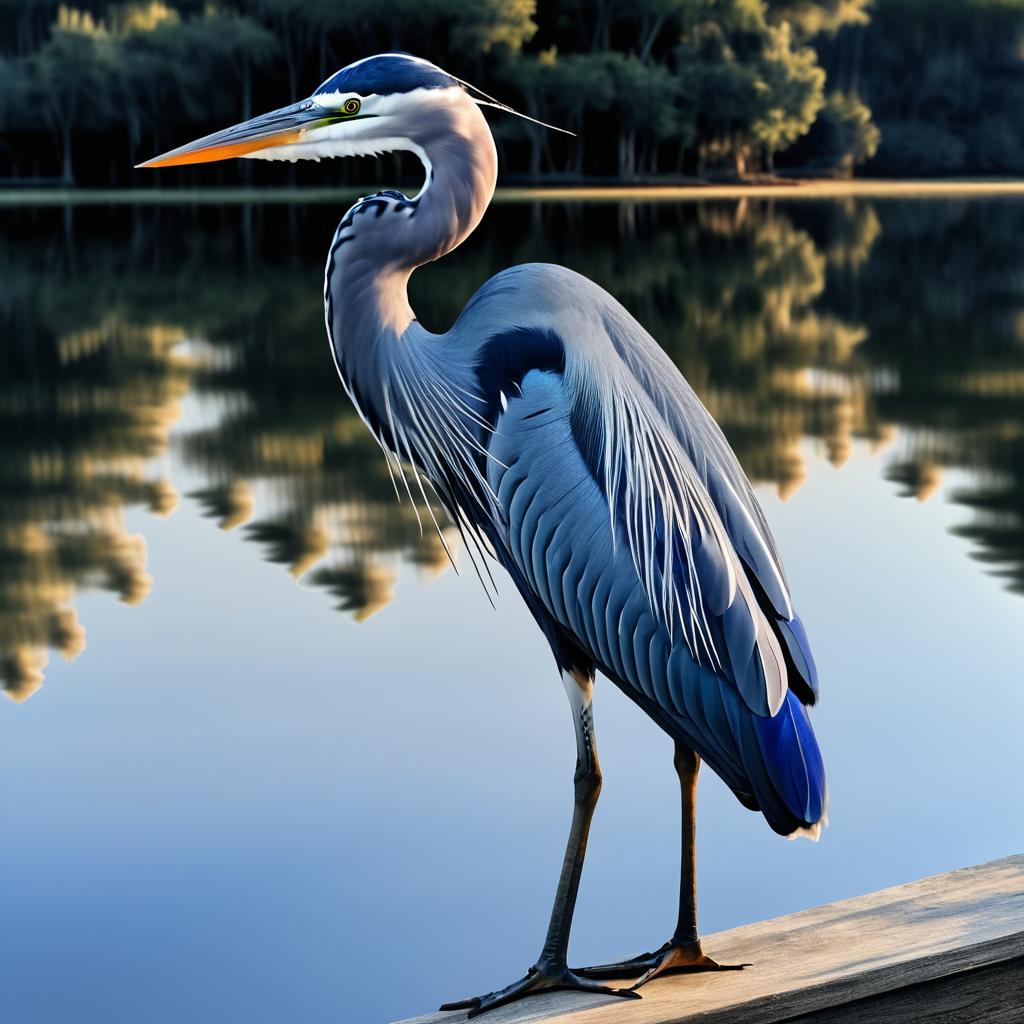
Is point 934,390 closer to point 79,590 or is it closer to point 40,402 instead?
point 40,402

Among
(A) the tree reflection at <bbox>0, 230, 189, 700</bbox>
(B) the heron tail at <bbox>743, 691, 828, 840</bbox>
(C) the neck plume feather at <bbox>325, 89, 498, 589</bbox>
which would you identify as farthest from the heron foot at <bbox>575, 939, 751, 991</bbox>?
(A) the tree reflection at <bbox>0, 230, 189, 700</bbox>

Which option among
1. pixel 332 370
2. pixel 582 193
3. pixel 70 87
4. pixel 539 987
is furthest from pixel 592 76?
pixel 539 987

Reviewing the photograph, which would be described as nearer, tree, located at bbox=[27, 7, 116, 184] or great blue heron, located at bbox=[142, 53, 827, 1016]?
great blue heron, located at bbox=[142, 53, 827, 1016]

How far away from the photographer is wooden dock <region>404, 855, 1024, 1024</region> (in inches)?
56.8

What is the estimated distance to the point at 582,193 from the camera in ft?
45.7

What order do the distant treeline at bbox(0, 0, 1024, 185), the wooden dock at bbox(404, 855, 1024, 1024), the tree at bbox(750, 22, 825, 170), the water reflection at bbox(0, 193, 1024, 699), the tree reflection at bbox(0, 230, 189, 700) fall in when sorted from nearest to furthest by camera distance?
the wooden dock at bbox(404, 855, 1024, 1024) → the tree reflection at bbox(0, 230, 189, 700) → the water reflection at bbox(0, 193, 1024, 699) → the distant treeline at bbox(0, 0, 1024, 185) → the tree at bbox(750, 22, 825, 170)

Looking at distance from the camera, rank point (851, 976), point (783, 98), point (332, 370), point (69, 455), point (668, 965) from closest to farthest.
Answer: point (851, 976) < point (668, 965) < point (69, 455) < point (332, 370) < point (783, 98)

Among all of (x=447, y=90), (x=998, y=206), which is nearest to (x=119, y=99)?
(x=998, y=206)

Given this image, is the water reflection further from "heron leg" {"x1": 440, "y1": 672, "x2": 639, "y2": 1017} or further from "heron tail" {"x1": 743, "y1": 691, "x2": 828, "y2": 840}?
"heron tail" {"x1": 743, "y1": 691, "x2": 828, "y2": 840}

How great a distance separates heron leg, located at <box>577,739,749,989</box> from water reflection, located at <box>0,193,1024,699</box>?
3.66m

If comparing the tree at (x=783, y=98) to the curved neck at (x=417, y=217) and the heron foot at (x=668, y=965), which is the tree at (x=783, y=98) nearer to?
the curved neck at (x=417, y=217)

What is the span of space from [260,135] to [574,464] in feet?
1.45

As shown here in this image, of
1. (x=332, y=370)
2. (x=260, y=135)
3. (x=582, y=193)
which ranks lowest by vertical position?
(x=332, y=370)

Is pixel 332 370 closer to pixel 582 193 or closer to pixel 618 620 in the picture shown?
pixel 582 193
